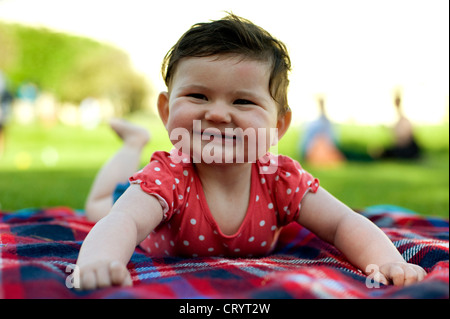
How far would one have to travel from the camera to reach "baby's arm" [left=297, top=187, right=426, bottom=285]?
99 centimetres

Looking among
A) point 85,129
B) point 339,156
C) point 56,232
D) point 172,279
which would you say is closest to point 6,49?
point 85,129

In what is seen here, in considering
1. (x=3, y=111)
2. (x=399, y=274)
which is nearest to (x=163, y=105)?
(x=399, y=274)

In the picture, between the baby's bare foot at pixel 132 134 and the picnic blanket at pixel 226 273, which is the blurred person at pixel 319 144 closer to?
the baby's bare foot at pixel 132 134

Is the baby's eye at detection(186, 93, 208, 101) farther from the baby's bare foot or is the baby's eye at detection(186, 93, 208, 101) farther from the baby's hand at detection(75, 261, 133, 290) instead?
the baby's bare foot

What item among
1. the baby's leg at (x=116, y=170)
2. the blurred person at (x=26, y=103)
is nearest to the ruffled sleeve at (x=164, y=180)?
the baby's leg at (x=116, y=170)

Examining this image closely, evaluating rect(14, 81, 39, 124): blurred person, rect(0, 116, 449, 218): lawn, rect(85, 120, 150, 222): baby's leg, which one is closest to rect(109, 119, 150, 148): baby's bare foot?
rect(85, 120, 150, 222): baby's leg

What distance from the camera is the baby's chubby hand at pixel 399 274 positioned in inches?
37.7

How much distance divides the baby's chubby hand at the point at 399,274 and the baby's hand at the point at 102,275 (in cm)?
55

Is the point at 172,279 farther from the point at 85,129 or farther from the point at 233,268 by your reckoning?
the point at 85,129

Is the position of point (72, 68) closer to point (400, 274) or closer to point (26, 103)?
point (26, 103)

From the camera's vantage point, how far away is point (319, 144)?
284 inches

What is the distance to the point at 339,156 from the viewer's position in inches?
297

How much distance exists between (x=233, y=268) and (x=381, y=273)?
0.33m
